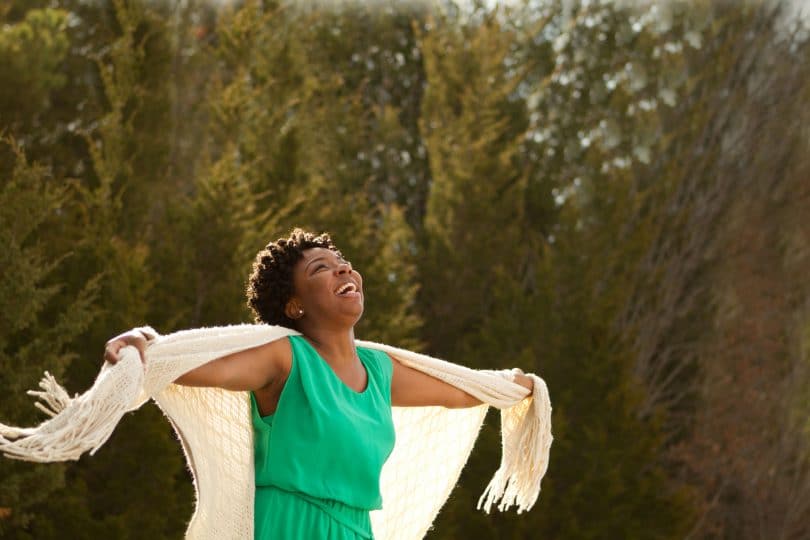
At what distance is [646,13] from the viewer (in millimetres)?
22453

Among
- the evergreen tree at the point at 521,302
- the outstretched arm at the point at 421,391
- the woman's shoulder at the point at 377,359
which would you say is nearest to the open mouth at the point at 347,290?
the woman's shoulder at the point at 377,359

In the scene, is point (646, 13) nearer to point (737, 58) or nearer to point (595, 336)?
point (737, 58)

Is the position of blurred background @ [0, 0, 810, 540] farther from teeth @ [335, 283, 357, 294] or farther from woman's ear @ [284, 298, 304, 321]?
teeth @ [335, 283, 357, 294]

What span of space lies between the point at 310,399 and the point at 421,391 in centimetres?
69

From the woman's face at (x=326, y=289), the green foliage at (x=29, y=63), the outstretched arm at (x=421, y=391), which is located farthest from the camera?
the green foliage at (x=29, y=63)

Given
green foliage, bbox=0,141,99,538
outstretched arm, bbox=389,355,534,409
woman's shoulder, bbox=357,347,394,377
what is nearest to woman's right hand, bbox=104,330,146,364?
woman's shoulder, bbox=357,347,394,377

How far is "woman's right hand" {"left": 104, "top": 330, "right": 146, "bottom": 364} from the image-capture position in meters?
3.73

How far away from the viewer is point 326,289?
4.36m

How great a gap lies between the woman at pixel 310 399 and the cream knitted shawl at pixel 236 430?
0.19ft

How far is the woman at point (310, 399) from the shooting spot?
4203 mm

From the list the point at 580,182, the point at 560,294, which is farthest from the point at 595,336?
the point at 580,182

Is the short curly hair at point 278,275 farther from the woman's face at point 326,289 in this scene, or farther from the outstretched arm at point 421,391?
the outstretched arm at point 421,391

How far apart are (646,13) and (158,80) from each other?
34.8ft

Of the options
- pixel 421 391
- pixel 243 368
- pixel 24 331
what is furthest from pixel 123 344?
pixel 24 331
